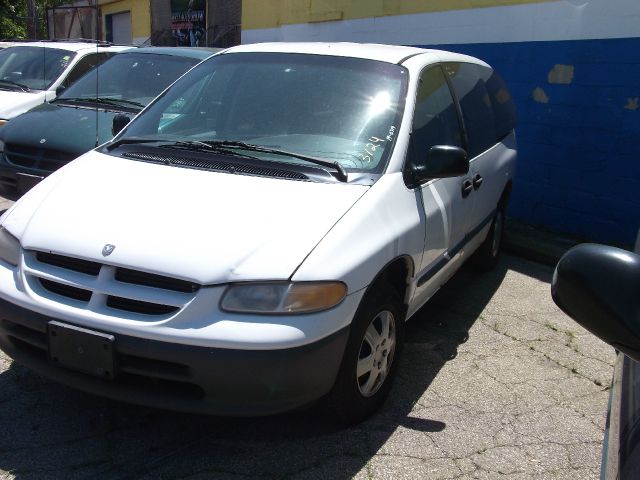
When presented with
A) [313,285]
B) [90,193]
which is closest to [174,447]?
[313,285]

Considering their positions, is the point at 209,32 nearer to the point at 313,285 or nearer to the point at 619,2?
the point at 619,2

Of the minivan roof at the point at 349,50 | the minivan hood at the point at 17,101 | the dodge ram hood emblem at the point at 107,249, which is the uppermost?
the minivan roof at the point at 349,50

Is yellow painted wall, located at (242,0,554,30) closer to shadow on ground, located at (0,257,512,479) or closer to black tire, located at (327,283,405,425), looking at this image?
black tire, located at (327,283,405,425)

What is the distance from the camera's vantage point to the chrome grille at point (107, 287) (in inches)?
106

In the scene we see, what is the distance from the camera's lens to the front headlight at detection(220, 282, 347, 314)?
105 inches

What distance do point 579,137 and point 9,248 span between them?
546 cm

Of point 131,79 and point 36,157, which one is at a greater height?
point 131,79

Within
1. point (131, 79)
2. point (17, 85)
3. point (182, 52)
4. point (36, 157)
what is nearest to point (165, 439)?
point (36, 157)

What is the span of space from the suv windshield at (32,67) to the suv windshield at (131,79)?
1053 millimetres

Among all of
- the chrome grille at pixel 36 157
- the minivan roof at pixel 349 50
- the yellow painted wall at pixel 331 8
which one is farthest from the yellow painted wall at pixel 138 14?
the minivan roof at pixel 349 50

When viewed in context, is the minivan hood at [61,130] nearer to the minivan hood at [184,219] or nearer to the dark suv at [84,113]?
the dark suv at [84,113]

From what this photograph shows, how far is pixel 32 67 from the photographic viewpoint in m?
8.22

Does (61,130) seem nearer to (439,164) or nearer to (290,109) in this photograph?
(290,109)

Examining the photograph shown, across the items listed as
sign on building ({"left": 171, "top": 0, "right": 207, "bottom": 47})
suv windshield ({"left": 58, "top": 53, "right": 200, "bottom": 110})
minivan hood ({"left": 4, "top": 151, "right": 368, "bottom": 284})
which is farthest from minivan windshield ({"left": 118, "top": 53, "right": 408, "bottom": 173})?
sign on building ({"left": 171, "top": 0, "right": 207, "bottom": 47})
